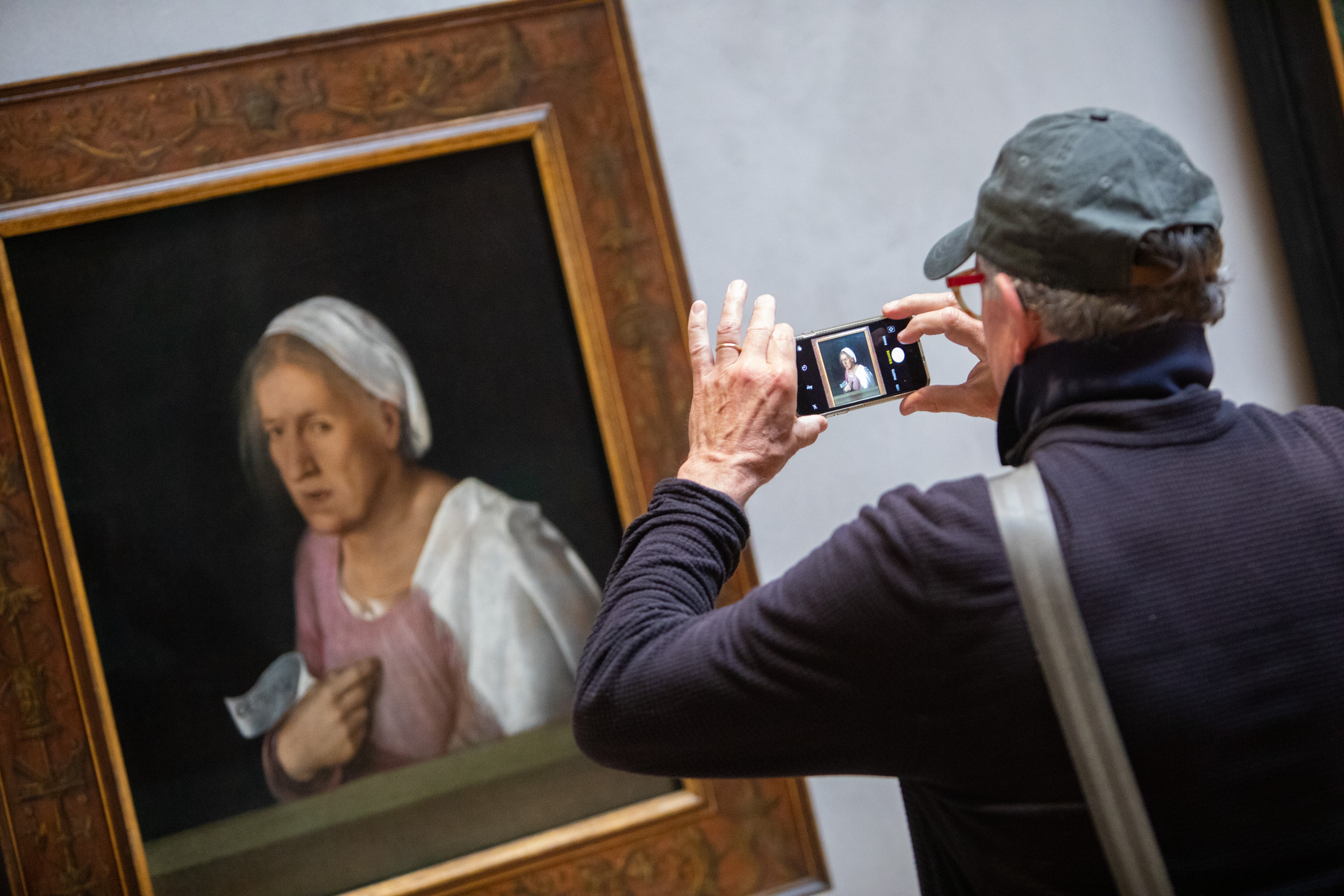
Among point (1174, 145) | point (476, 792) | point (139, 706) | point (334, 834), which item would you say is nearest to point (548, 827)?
point (476, 792)

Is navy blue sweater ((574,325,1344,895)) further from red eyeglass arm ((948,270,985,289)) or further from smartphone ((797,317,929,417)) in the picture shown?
smartphone ((797,317,929,417))

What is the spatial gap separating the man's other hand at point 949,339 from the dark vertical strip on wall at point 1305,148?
4.49ft

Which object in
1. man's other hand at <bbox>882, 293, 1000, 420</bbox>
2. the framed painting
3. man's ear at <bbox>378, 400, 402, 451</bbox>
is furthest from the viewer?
man's ear at <bbox>378, 400, 402, 451</bbox>

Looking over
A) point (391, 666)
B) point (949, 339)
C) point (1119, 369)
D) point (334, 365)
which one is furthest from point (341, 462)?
point (1119, 369)

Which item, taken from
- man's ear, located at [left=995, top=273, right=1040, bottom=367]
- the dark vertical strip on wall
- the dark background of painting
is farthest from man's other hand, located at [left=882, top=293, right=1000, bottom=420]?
the dark vertical strip on wall

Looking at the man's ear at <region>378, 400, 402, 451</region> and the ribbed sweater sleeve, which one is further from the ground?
the man's ear at <region>378, 400, 402, 451</region>

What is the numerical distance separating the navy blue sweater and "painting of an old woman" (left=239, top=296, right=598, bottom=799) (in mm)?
1152

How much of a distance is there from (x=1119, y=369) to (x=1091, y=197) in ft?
0.55

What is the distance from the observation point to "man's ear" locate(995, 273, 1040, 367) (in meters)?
1.02

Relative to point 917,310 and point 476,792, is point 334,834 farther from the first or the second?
point 917,310

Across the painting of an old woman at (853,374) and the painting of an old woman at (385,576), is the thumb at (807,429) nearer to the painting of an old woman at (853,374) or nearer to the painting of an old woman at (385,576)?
the painting of an old woman at (853,374)

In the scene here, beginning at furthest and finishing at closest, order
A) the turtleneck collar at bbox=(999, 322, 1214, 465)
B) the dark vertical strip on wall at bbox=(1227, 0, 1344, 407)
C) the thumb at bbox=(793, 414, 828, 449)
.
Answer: the dark vertical strip on wall at bbox=(1227, 0, 1344, 407) < the thumb at bbox=(793, 414, 828, 449) < the turtleneck collar at bbox=(999, 322, 1214, 465)

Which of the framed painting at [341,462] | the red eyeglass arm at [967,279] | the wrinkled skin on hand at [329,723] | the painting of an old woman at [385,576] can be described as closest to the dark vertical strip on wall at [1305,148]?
the framed painting at [341,462]

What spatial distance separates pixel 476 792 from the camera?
81.0 inches
